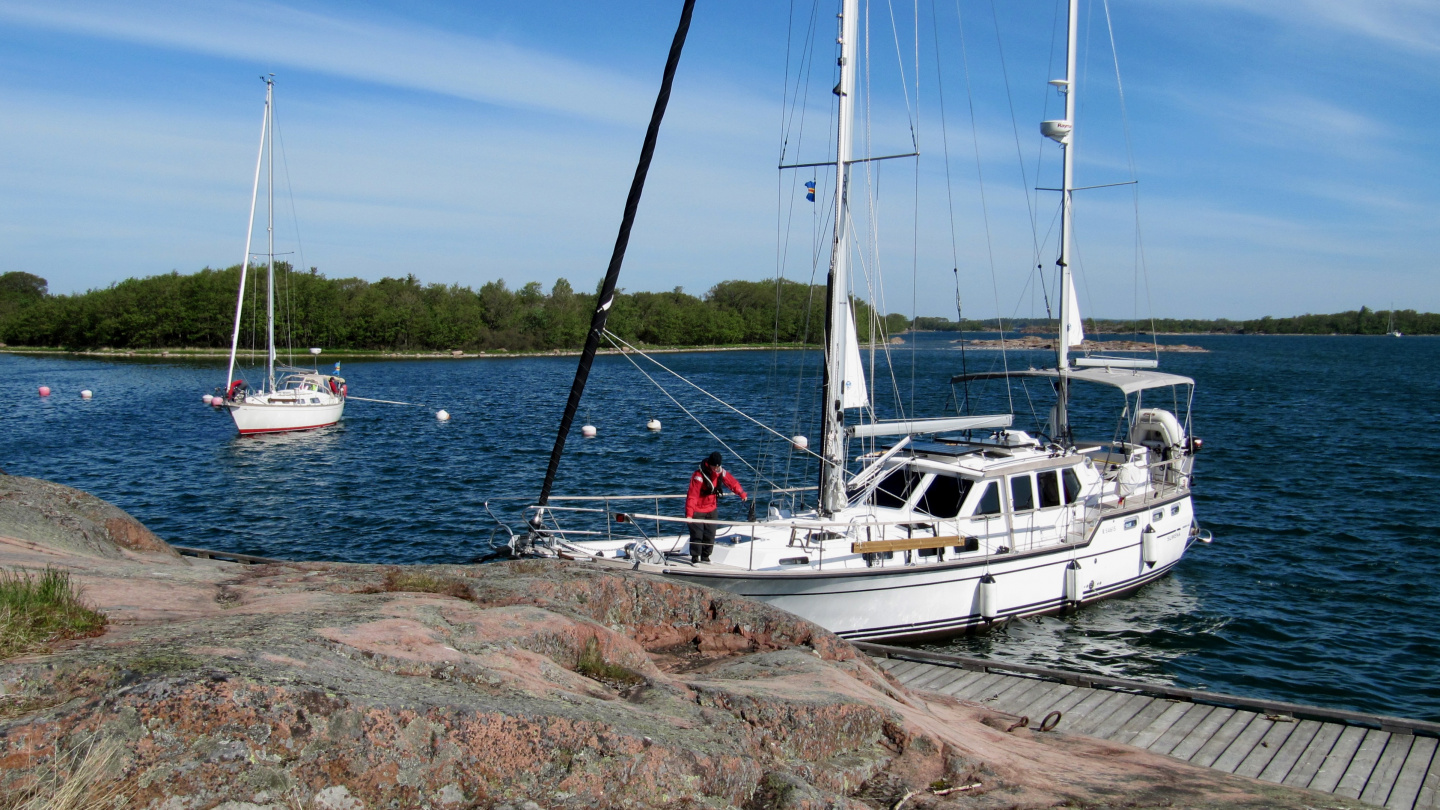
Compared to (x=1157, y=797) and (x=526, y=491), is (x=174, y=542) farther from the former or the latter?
(x=1157, y=797)

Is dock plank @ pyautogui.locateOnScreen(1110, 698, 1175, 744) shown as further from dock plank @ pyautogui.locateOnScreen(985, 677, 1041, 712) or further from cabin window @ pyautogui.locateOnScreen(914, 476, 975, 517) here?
cabin window @ pyautogui.locateOnScreen(914, 476, 975, 517)

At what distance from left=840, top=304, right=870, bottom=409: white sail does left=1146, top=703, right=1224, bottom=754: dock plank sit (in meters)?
6.89

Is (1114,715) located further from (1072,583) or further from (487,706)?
(487,706)

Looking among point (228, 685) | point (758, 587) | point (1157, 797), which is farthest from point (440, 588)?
point (758, 587)

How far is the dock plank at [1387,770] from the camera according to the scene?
793 centimetres

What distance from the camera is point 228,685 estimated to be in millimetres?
3793

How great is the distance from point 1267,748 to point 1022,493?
7.35 meters

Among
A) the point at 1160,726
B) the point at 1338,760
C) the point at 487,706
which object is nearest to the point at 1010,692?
the point at 1160,726

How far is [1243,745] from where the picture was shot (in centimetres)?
899

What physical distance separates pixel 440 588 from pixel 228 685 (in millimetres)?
2987

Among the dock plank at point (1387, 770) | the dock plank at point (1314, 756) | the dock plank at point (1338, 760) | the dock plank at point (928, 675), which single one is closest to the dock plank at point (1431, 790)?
the dock plank at point (1387, 770)

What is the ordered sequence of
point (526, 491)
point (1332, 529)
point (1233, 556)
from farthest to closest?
point (526, 491) → point (1332, 529) → point (1233, 556)

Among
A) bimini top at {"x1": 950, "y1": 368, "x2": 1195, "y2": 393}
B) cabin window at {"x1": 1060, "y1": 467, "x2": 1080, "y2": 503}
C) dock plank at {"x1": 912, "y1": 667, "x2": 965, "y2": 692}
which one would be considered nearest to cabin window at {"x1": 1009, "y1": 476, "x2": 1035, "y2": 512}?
cabin window at {"x1": 1060, "y1": 467, "x2": 1080, "y2": 503}

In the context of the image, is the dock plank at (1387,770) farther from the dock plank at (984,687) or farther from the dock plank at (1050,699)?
the dock plank at (984,687)
